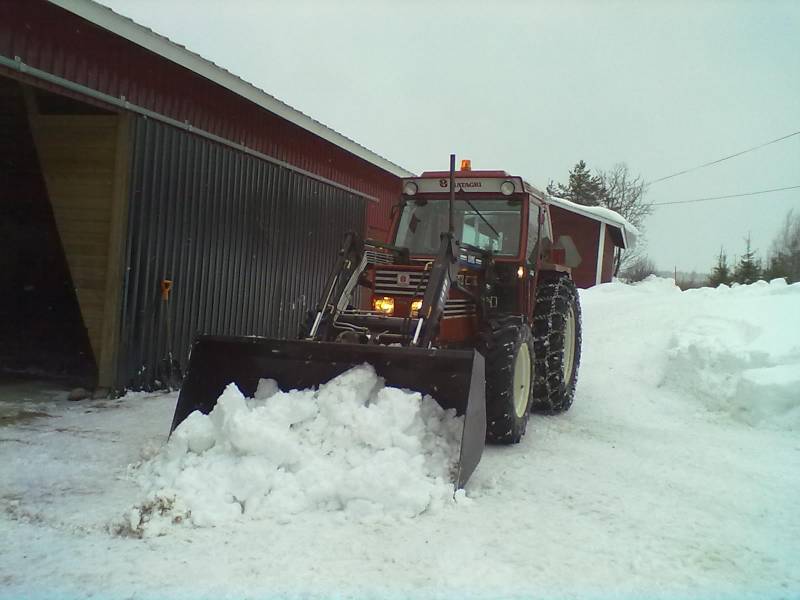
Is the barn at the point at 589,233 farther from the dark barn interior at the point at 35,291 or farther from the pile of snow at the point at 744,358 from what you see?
the dark barn interior at the point at 35,291

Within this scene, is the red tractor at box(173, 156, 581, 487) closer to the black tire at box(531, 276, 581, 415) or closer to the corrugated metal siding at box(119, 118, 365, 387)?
the black tire at box(531, 276, 581, 415)

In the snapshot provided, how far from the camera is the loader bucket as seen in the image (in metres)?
4.27

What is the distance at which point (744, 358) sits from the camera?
24.8 ft

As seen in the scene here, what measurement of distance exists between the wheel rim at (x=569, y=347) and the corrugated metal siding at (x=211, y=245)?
14.1 feet

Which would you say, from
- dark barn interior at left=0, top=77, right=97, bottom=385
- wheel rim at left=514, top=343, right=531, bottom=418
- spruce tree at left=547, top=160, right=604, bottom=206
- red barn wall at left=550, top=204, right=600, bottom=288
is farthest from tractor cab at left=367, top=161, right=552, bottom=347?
spruce tree at left=547, top=160, right=604, bottom=206

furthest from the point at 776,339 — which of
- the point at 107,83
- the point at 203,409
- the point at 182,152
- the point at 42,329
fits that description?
the point at 42,329

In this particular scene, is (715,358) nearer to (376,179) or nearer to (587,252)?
(376,179)

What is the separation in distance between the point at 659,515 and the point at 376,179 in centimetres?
1003

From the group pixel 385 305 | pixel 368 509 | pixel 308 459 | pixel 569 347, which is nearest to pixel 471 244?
pixel 385 305

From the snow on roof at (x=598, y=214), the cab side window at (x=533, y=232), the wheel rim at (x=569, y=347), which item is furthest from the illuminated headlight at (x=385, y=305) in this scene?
the snow on roof at (x=598, y=214)

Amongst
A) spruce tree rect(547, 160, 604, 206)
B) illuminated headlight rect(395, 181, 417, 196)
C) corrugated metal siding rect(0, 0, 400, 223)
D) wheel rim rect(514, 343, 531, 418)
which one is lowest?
wheel rim rect(514, 343, 531, 418)

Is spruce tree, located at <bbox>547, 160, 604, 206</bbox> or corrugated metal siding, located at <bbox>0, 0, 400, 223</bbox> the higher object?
spruce tree, located at <bbox>547, 160, 604, 206</bbox>

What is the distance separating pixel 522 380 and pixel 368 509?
2.46 m

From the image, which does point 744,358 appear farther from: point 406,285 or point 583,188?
point 583,188
